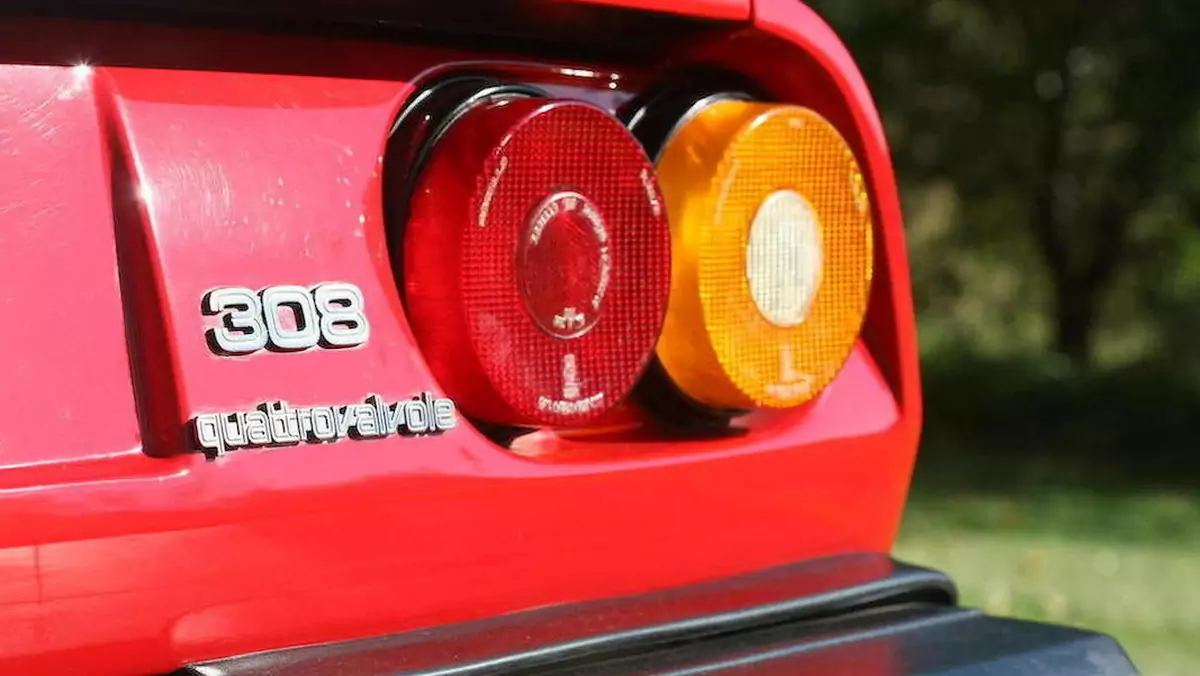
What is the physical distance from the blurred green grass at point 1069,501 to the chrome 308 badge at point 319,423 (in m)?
3.27

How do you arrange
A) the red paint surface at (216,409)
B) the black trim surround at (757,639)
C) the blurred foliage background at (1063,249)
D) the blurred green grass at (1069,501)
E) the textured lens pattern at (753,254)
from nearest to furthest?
the red paint surface at (216,409) → the black trim surround at (757,639) → the textured lens pattern at (753,254) → the blurred green grass at (1069,501) → the blurred foliage background at (1063,249)

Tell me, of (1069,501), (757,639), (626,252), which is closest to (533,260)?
(626,252)

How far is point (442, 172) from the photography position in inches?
47.9

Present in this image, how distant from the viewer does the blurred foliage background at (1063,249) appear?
624cm

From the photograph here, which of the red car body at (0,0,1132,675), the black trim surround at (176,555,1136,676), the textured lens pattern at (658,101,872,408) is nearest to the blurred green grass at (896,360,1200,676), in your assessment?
the black trim surround at (176,555,1136,676)

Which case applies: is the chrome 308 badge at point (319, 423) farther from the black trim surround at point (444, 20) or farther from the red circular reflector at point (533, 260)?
the black trim surround at point (444, 20)

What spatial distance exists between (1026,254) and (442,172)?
68.6 feet

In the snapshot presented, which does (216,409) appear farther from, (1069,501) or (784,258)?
(1069,501)

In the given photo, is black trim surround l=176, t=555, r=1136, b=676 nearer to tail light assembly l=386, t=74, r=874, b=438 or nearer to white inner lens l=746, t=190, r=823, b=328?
tail light assembly l=386, t=74, r=874, b=438

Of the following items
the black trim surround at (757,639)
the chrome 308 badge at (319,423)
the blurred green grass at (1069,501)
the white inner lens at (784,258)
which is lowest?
the blurred green grass at (1069,501)

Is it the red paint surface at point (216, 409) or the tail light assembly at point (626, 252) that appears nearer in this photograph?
the red paint surface at point (216, 409)

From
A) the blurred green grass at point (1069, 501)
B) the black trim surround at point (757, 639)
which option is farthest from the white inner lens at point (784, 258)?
the blurred green grass at point (1069, 501)

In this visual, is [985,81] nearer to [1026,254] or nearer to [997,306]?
[1026,254]

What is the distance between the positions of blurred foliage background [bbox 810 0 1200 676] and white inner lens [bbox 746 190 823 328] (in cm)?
405
